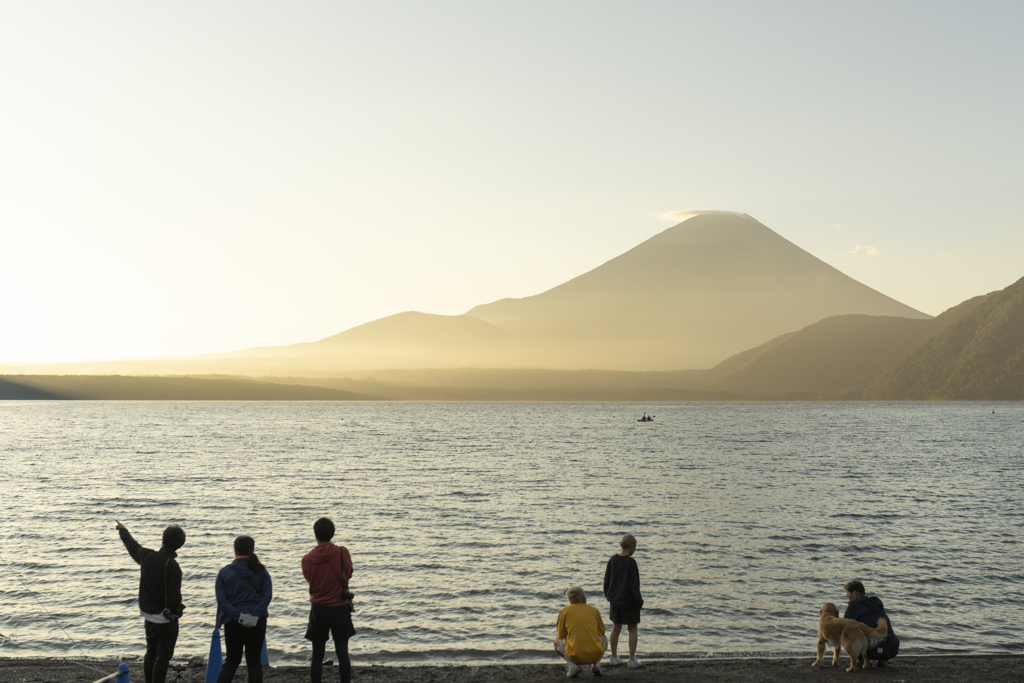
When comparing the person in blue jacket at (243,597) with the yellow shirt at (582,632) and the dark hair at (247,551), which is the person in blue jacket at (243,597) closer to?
the dark hair at (247,551)

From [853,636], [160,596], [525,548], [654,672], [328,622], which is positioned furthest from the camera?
[525,548]

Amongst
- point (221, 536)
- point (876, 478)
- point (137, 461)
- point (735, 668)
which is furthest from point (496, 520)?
point (137, 461)

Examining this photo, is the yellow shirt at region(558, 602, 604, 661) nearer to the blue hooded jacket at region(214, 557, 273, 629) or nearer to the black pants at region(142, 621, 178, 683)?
the blue hooded jacket at region(214, 557, 273, 629)

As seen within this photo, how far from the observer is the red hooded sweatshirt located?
9.52m

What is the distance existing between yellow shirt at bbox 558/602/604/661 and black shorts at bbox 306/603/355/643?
3.02 m

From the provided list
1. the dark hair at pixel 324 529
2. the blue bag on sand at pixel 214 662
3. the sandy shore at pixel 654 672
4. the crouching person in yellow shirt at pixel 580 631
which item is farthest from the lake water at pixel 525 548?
the dark hair at pixel 324 529

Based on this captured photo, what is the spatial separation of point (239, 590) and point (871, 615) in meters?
8.96

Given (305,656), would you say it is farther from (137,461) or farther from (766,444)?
(766,444)

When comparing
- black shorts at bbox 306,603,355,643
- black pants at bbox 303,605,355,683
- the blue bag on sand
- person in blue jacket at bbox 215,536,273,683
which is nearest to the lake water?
the blue bag on sand

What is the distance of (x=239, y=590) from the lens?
30.3 ft

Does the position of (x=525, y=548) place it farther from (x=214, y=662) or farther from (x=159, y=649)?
(x=159, y=649)

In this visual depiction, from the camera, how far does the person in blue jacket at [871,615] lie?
38.5ft

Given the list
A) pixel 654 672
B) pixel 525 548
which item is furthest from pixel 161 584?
pixel 525 548

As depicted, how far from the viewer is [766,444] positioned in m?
90.9
